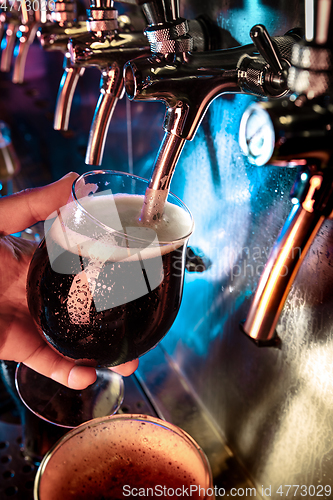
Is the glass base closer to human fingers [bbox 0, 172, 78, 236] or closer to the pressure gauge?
human fingers [bbox 0, 172, 78, 236]

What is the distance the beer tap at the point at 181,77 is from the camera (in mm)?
402

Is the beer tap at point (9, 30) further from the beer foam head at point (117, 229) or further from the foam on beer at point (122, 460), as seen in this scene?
the foam on beer at point (122, 460)

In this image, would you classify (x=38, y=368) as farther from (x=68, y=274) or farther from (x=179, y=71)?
(x=179, y=71)

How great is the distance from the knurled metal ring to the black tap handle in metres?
0.08

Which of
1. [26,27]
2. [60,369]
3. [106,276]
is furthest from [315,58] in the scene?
[26,27]

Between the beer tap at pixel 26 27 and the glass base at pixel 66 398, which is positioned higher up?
the beer tap at pixel 26 27

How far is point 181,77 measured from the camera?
42 cm

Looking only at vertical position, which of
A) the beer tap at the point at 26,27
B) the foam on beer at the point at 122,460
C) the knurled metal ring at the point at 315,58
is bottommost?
the foam on beer at the point at 122,460

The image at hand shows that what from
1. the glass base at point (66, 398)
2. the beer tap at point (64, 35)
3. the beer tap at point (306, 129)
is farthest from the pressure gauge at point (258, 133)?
the glass base at point (66, 398)

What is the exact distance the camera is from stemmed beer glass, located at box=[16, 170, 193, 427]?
45 cm

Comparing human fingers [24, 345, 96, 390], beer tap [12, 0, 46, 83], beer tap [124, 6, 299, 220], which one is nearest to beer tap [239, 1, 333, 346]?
beer tap [124, 6, 299, 220]

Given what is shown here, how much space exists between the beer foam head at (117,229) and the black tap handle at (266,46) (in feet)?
0.65

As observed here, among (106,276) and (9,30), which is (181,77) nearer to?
(106,276)

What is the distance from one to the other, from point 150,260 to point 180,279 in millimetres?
68
